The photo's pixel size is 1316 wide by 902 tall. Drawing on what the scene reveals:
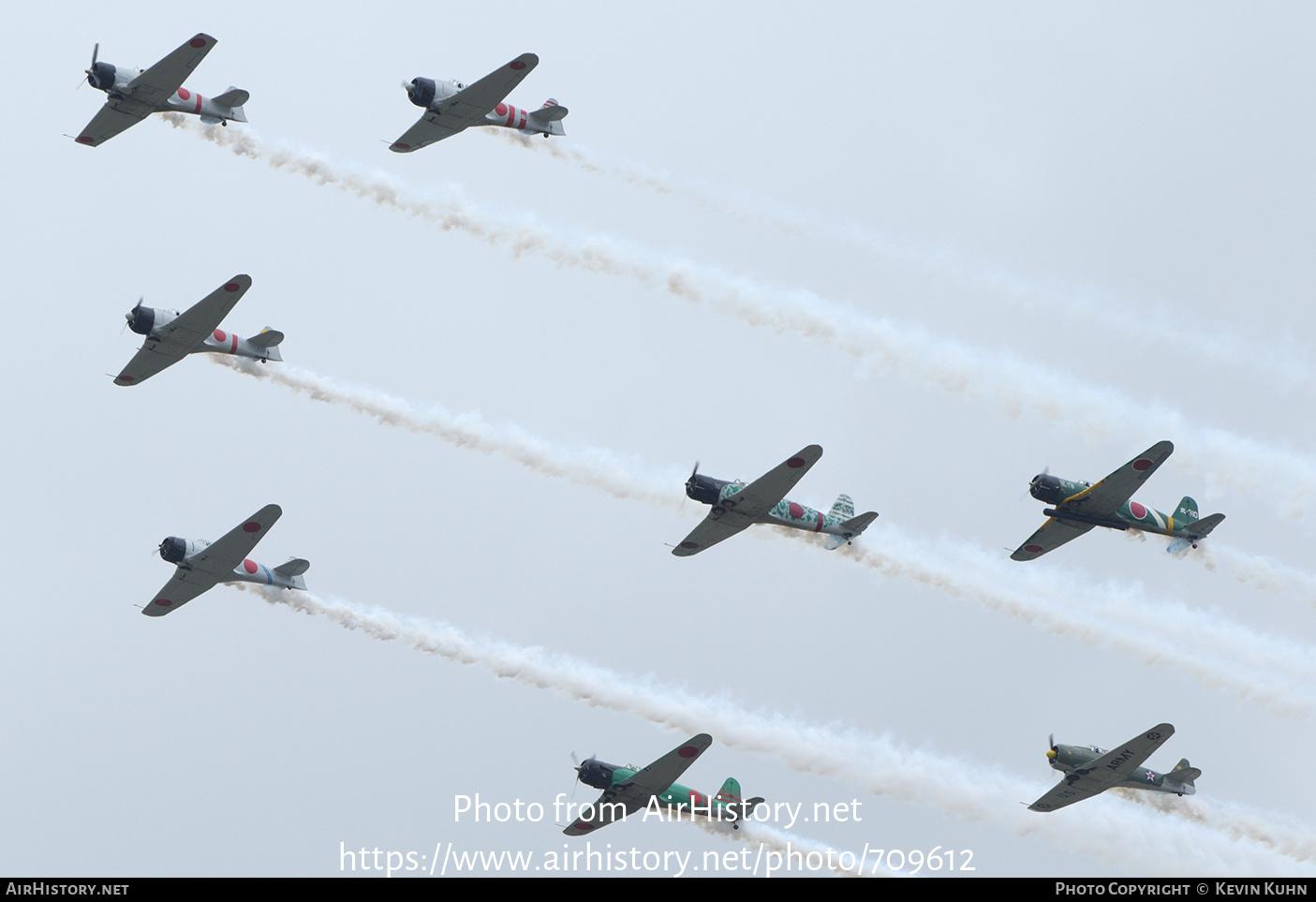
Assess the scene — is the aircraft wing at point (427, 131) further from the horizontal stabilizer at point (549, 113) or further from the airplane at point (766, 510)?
the airplane at point (766, 510)

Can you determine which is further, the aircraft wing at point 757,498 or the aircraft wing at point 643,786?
the aircraft wing at point 643,786

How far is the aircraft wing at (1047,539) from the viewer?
60.6 m

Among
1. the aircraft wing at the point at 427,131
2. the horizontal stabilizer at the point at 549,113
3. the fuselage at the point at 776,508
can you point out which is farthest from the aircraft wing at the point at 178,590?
the horizontal stabilizer at the point at 549,113

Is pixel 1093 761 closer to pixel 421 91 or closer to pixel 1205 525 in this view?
pixel 1205 525

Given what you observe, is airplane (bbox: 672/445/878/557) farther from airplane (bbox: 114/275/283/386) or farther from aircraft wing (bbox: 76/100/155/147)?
aircraft wing (bbox: 76/100/155/147)

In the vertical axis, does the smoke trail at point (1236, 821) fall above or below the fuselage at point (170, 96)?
below

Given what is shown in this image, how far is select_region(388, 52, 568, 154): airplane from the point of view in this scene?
58781 millimetres

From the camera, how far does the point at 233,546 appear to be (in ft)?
194

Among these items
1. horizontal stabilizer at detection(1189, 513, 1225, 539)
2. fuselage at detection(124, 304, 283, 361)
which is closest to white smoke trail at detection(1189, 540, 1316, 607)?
horizontal stabilizer at detection(1189, 513, 1225, 539)

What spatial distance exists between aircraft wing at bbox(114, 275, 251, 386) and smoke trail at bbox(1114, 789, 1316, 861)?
30067 millimetres

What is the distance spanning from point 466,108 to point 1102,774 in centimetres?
2698

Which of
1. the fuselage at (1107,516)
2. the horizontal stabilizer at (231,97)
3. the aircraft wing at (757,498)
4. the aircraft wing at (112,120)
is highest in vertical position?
the horizontal stabilizer at (231,97)

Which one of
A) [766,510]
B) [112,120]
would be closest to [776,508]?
[766,510]

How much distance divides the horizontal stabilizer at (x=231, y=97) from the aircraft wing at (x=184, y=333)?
6.13 meters
